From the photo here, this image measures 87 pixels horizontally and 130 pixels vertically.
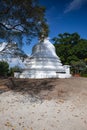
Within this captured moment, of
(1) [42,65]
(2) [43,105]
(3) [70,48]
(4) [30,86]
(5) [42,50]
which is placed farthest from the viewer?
(3) [70,48]

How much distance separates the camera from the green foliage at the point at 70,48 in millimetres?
43028

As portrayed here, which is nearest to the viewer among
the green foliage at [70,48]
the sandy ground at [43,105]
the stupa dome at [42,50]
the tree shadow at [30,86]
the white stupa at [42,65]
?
the sandy ground at [43,105]

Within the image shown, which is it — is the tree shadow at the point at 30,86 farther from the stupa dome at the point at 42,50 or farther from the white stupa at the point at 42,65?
the stupa dome at the point at 42,50

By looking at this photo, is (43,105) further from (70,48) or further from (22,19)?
(70,48)

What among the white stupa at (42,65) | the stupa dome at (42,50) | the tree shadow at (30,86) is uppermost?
the stupa dome at (42,50)

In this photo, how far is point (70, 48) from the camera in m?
44.7

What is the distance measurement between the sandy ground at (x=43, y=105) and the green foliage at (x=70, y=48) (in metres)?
27.5

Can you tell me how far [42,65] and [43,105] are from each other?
33.7 ft

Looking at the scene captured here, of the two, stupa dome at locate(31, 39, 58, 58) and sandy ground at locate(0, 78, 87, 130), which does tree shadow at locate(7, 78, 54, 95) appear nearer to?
sandy ground at locate(0, 78, 87, 130)

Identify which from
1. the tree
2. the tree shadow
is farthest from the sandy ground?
the tree

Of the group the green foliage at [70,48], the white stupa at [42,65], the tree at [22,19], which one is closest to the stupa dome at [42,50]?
the white stupa at [42,65]

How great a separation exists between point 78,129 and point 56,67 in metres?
13.2

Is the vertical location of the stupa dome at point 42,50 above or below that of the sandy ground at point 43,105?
above

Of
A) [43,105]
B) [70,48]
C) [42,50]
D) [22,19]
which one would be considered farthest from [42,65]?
[70,48]
